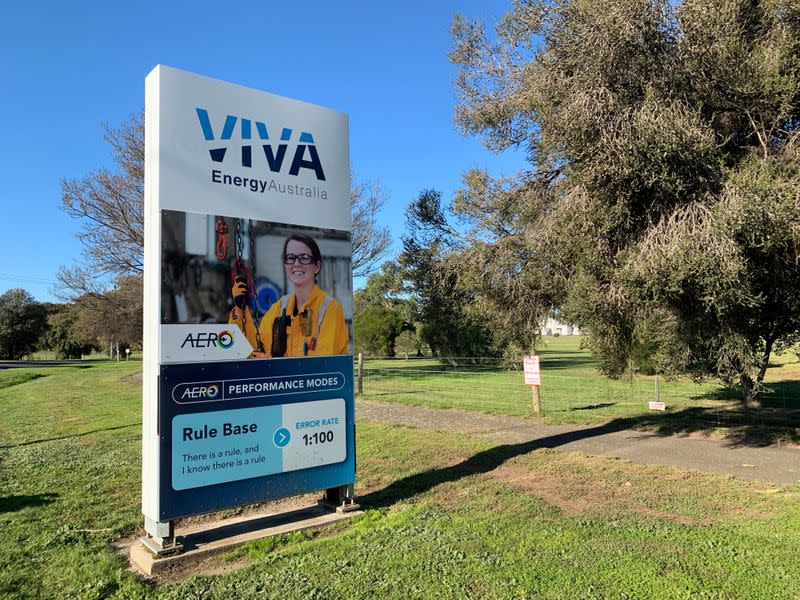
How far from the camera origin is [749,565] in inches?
179

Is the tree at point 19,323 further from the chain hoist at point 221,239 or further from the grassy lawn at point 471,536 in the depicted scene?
the chain hoist at point 221,239

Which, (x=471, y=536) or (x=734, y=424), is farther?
(x=734, y=424)

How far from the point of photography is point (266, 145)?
599 centimetres

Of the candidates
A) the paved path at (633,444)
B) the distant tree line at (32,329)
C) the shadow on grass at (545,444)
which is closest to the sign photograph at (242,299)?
the shadow on grass at (545,444)

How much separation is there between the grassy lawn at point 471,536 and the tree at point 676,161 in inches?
91.7

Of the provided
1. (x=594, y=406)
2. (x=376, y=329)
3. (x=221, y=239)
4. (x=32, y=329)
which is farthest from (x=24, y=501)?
(x=32, y=329)

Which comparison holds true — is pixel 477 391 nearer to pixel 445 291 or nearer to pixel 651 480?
pixel 445 291

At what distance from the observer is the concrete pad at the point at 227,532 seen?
16.0 feet

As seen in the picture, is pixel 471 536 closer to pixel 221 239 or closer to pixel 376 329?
pixel 221 239

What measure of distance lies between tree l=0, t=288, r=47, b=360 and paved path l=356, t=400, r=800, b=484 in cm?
7506

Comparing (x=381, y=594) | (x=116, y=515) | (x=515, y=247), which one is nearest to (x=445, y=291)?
(x=515, y=247)

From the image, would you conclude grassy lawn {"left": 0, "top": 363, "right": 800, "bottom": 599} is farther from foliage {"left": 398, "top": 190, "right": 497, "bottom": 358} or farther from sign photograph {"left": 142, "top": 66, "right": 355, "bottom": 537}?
foliage {"left": 398, "top": 190, "right": 497, "bottom": 358}

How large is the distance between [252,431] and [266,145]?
2.89m

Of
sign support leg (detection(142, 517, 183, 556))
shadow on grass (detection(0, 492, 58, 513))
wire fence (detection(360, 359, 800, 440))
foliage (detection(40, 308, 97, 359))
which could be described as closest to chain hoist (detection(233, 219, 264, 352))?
sign support leg (detection(142, 517, 183, 556))
